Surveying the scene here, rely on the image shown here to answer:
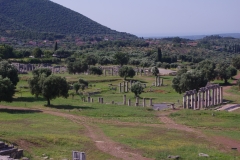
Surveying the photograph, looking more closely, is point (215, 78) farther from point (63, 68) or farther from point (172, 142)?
point (172, 142)

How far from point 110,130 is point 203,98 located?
2908 centimetres

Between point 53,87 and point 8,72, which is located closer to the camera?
point 53,87

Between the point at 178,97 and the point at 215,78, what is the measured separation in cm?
3173

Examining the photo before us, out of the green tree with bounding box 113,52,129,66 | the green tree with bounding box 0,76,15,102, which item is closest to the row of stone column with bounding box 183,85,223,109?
the green tree with bounding box 0,76,15,102

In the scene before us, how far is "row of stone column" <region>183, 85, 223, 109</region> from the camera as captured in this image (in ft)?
191

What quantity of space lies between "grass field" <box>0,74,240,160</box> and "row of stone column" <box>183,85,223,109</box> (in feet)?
9.70

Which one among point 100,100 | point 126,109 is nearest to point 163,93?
point 100,100

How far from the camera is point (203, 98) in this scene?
6372 cm

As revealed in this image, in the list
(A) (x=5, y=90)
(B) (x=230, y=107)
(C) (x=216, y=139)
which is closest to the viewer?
(C) (x=216, y=139)

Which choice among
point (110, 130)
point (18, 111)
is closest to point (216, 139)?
point (110, 130)

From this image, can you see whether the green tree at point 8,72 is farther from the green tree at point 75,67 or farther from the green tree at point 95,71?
the green tree at point 75,67

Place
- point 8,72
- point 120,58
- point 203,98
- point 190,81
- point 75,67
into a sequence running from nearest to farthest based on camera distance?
point 8,72
point 203,98
point 190,81
point 75,67
point 120,58

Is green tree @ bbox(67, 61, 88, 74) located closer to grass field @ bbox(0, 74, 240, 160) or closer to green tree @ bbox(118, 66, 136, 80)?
green tree @ bbox(118, 66, 136, 80)

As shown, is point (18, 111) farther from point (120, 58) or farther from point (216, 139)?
point (120, 58)
